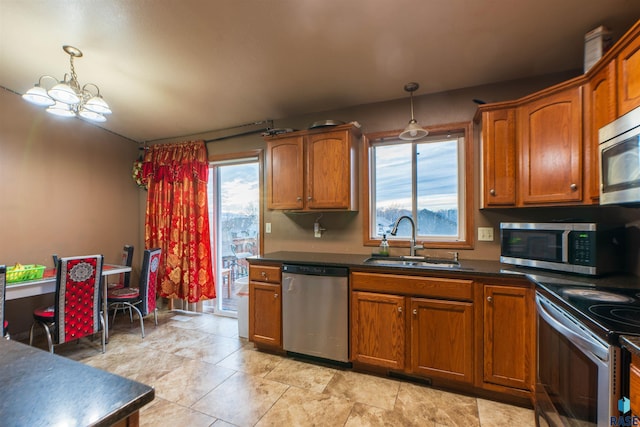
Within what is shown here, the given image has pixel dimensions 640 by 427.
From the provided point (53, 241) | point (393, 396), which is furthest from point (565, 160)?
point (53, 241)

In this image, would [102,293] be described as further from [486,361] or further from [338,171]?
[486,361]

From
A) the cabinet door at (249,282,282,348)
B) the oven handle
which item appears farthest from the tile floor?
the oven handle

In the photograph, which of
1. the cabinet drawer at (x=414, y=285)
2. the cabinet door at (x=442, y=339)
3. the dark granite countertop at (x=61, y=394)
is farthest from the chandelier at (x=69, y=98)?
the cabinet door at (x=442, y=339)

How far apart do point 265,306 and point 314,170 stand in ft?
4.62

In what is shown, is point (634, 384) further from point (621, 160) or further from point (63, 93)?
point (63, 93)

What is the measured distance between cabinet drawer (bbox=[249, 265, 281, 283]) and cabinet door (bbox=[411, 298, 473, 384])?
1.23 metres

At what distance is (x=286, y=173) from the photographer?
9.59 feet

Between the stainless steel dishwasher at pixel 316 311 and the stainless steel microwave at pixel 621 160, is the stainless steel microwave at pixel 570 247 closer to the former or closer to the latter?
the stainless steel microwave at pixel 621 160

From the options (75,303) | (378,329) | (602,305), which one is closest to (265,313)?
(378,329)

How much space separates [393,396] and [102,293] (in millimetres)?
2953

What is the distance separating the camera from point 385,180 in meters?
2.92

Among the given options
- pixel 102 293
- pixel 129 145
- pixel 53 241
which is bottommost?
pixel 102 293

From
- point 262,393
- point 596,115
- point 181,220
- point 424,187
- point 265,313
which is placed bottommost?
point 262,393

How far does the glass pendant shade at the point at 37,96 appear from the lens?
220cm
